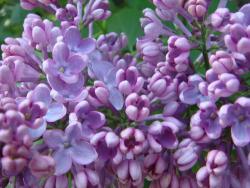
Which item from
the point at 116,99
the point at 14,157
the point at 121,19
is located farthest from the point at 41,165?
the point at 121,19

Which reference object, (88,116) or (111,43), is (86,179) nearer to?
(88,116)

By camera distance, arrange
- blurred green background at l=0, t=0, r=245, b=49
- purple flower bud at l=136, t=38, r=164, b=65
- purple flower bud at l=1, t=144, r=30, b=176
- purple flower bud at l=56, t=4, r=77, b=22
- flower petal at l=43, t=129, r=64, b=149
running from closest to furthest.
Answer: purple flower bud at l=1, t=144, r=30, b=176 → flower petal at l=43, t=129, r=64, b=149 → purple flower bud at l=136, t=38, r=164, b=65 → purple flower bud at l=56, t=4, r=77, b=22 → blurred green background at l=0, t=0, r=245, b=49

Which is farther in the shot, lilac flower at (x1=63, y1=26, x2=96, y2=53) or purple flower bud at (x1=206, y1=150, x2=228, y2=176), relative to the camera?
lilac flower at (x1=63, y1=26, x2=96, y2=53)

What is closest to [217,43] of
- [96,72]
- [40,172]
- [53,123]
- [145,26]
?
[145,26]

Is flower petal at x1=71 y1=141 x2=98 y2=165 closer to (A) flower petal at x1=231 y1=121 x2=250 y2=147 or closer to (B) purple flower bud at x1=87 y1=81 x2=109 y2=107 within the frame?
(B) purple flower bud at x1=87 y1=81 x2=109 y2=107

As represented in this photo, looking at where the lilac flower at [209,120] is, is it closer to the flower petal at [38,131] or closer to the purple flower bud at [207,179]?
the purple flower bud at [207,179]

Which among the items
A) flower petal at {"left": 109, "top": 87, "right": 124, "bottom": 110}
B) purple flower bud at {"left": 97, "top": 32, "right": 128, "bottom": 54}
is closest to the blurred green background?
purple flower bud at {"left": 97, "top": 32, "right": 128, "bottom": 54}
